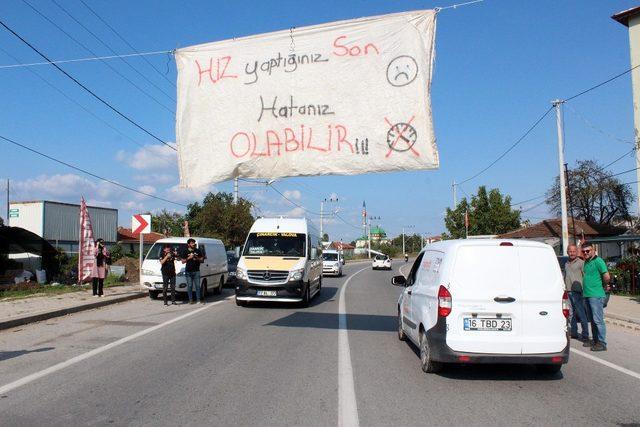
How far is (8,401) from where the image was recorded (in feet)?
18.9

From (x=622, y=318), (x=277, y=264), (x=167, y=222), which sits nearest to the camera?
(x=622, y=318)

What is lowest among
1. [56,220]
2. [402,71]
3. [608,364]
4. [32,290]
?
[608,364]

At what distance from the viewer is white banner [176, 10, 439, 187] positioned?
7.11 meters

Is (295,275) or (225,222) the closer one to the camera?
(295,275)

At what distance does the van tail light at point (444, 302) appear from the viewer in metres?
6.78

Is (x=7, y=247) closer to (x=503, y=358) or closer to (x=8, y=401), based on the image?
(x=8, y=401)

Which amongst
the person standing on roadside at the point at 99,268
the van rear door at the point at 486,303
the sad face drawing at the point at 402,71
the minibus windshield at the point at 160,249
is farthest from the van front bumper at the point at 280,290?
the sad face drawing at the point at 402,71

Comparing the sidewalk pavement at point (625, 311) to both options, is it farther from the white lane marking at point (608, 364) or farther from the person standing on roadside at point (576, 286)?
the white lane marking at point (608, 364)

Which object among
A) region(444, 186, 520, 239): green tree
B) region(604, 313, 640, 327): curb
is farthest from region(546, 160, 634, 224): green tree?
region(604, 313, 640, 327): curb

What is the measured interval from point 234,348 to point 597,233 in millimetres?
36374

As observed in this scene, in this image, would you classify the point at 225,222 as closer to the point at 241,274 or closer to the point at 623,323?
the point at 241,274

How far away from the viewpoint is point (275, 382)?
6.72 meters

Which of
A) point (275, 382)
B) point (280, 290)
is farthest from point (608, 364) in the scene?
point (280, 290)

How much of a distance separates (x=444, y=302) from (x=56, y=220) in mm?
43654
